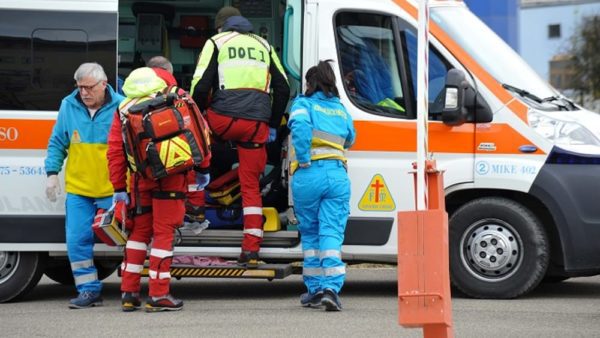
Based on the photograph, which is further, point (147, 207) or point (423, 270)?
point (147, 207)

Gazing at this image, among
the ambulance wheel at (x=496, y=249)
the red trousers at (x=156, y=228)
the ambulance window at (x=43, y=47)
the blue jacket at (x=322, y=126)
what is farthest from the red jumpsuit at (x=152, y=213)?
the ambulance wheel at (x=496, y=249)

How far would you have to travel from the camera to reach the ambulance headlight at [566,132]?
9.29m

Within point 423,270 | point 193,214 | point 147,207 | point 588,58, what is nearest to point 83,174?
point 147,207

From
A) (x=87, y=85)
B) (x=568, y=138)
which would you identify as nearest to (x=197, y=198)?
(x=87, y=85)

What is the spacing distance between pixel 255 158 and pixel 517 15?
23.8 ft

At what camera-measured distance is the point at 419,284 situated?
6.43m

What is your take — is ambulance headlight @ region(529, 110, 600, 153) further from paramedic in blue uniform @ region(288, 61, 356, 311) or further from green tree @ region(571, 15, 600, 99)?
green tree @ region(571, 15, 600, 99)

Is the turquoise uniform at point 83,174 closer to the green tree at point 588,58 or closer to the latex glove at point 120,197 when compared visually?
the latex glove at point 120,197

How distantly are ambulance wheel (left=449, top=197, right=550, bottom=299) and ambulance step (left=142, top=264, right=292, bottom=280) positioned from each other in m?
1.29

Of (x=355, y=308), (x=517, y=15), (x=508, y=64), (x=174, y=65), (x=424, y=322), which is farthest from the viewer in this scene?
(x=517, y=15)

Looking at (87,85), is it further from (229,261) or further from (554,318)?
(554,318)

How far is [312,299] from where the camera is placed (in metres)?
9.02

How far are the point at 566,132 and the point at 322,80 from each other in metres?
1.89

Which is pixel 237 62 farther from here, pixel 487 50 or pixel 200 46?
pixel 200 46
